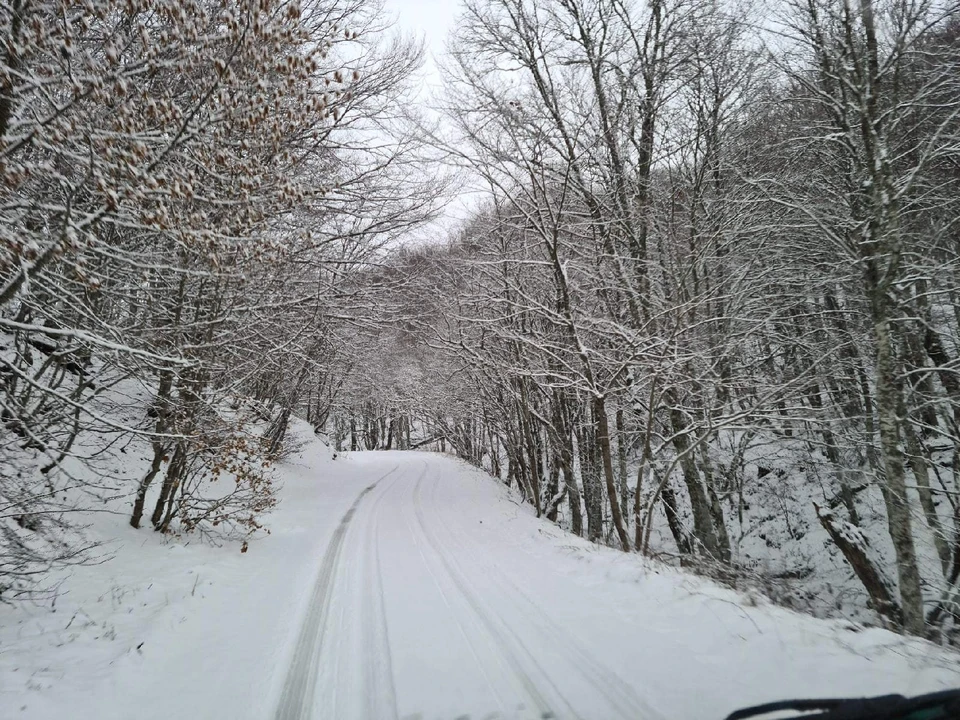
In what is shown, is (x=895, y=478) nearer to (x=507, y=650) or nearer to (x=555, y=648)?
(x=555, y=648)

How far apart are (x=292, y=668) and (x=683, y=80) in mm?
12049

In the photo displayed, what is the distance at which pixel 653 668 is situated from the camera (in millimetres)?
3635

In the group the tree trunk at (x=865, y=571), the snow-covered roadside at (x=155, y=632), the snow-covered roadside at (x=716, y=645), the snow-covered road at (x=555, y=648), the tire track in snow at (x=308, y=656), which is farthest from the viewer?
the tree trunk at (x=865, y=571)

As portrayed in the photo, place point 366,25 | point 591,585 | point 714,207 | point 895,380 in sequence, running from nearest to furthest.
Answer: point 591,585 < point 895,380 < point 366,25 < point 714,207

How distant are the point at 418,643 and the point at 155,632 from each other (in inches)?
111

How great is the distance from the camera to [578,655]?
13.0 ft

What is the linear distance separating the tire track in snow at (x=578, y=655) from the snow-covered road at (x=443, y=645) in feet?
0.03

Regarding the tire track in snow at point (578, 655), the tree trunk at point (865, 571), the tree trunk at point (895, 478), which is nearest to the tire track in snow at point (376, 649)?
the tire track in snow at point (578, 655)

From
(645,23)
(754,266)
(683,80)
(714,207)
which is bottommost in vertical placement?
(754,266)

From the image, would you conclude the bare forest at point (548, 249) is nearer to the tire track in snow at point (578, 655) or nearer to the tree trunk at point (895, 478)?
the tree trunk at point (895, 478)

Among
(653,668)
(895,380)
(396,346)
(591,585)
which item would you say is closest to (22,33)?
(653,668)

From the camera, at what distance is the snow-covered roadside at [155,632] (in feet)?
12.0

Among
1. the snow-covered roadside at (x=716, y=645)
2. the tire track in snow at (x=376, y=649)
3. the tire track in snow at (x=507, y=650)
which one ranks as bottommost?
the tire track in snow at (x=376, y=649)

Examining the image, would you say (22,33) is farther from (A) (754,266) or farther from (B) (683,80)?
(A) (754,266)
